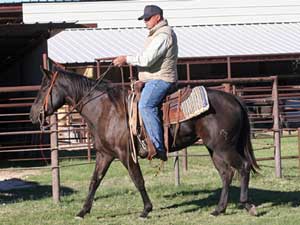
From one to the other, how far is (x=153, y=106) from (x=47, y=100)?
1371 millimetres

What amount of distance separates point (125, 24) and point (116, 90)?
1853cm

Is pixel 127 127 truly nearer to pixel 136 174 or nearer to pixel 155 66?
pixel 136 174

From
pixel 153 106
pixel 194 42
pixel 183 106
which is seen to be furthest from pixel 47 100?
pixel 194 42

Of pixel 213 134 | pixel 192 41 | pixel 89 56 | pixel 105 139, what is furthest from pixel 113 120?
pixel 192 41

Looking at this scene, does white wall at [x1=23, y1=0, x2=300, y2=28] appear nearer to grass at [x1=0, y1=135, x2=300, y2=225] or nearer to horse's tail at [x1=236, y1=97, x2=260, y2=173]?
grass at [x1=0, y1=135, x2=300, y2=225]

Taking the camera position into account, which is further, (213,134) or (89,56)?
(89,56)

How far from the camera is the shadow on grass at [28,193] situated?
9922 millimetres

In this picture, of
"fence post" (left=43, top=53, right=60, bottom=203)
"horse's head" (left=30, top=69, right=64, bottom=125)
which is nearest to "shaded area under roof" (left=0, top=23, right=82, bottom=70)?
"fence post" (left=43, top=53, right=60, bottom=203)

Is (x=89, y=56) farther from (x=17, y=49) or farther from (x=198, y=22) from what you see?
(x=198, y=22)

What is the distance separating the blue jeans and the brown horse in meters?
0.24

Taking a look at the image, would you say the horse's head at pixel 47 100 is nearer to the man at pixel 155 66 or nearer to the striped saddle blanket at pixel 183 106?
the man at pixel 155 66

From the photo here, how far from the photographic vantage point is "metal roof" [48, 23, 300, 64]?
22031mm

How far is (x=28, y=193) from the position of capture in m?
10.6

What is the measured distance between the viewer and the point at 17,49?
21.6 m
